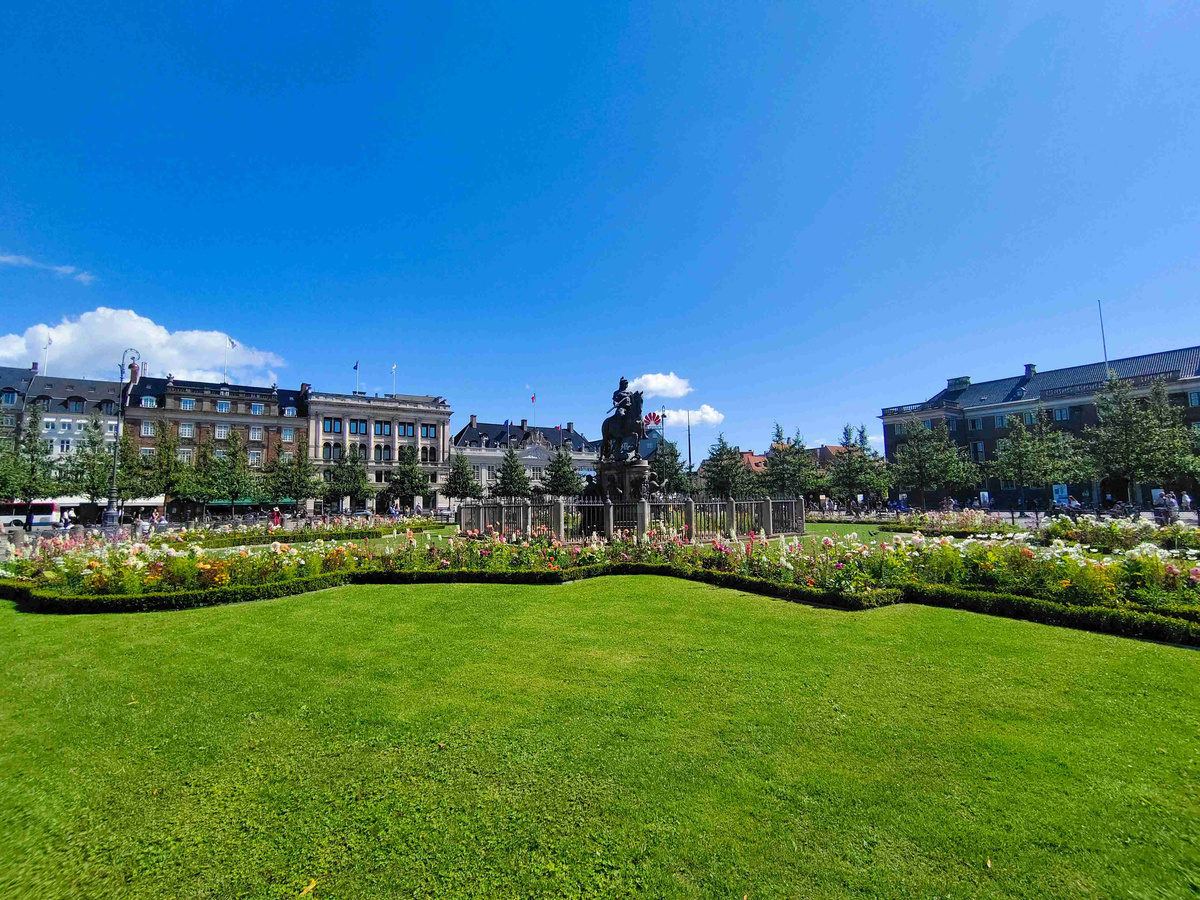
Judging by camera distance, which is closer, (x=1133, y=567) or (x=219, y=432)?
(x=1133, y=567)

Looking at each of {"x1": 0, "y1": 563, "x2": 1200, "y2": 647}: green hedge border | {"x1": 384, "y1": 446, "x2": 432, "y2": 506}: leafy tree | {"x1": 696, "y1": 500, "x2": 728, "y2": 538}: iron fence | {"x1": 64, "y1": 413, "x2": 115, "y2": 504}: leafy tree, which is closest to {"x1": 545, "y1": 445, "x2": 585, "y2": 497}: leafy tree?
{"x1": 384, "y1": 446, "x2": 432, "y2": 506}: leafy tree

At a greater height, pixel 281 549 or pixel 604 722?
pixel 281 549

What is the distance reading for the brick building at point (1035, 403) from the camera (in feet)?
179

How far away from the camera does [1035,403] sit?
207ft

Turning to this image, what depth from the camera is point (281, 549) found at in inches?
564

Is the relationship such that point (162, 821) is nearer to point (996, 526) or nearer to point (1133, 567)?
point (1133, 567)

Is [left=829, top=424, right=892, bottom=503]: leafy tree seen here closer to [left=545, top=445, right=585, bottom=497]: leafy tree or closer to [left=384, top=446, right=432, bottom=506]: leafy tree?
[left=545, top=445, right=585, bottom=497]: leafy tree

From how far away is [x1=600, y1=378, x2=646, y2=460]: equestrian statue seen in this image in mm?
22641

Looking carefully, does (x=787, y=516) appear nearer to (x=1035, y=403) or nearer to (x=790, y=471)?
(x=790, y=471)

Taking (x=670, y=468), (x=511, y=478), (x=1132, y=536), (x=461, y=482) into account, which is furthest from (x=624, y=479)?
(x=461, y=482)

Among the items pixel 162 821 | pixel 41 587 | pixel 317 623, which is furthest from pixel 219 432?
pixel 162 821

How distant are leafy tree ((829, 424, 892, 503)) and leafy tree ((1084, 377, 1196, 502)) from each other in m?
14.0

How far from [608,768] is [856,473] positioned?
157ft

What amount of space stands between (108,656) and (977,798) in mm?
10937
